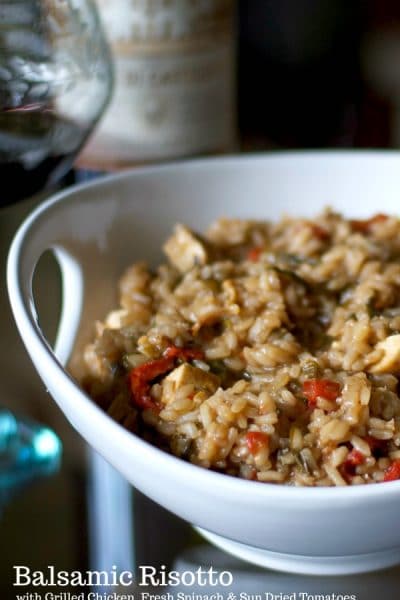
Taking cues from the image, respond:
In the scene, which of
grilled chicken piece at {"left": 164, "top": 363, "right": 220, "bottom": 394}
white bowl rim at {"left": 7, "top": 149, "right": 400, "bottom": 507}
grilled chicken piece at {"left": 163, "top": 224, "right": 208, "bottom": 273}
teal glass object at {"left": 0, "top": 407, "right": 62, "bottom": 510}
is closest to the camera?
white bowl rim at {"left": 7, "top": 149, "right": 400, "bottom": 507}

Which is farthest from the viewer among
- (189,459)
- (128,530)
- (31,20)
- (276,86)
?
(276,86)

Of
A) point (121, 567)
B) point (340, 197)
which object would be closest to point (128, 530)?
point (121, 567)

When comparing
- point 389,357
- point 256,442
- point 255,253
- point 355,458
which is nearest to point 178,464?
point 256,442

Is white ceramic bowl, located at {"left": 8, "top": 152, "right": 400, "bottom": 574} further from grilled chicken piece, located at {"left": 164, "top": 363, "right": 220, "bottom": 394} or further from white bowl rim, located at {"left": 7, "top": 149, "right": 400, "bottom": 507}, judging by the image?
grilled chicken piece, located at {"left": 164, "top": 363, "right": 220, "bottom": 394}

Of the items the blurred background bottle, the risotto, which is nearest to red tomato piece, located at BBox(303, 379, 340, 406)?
the risotto

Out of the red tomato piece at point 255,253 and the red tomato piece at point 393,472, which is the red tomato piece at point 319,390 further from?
the red tomato piece at point 255,253

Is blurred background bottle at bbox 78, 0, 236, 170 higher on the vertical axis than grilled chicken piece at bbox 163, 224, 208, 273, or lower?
higher

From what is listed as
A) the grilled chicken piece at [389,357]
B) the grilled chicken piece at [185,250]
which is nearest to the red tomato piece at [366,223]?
the grilled chicken piece at [185,250]

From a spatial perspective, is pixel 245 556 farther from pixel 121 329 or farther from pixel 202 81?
pixel 202 81

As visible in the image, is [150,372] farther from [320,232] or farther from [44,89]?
[44,89]
